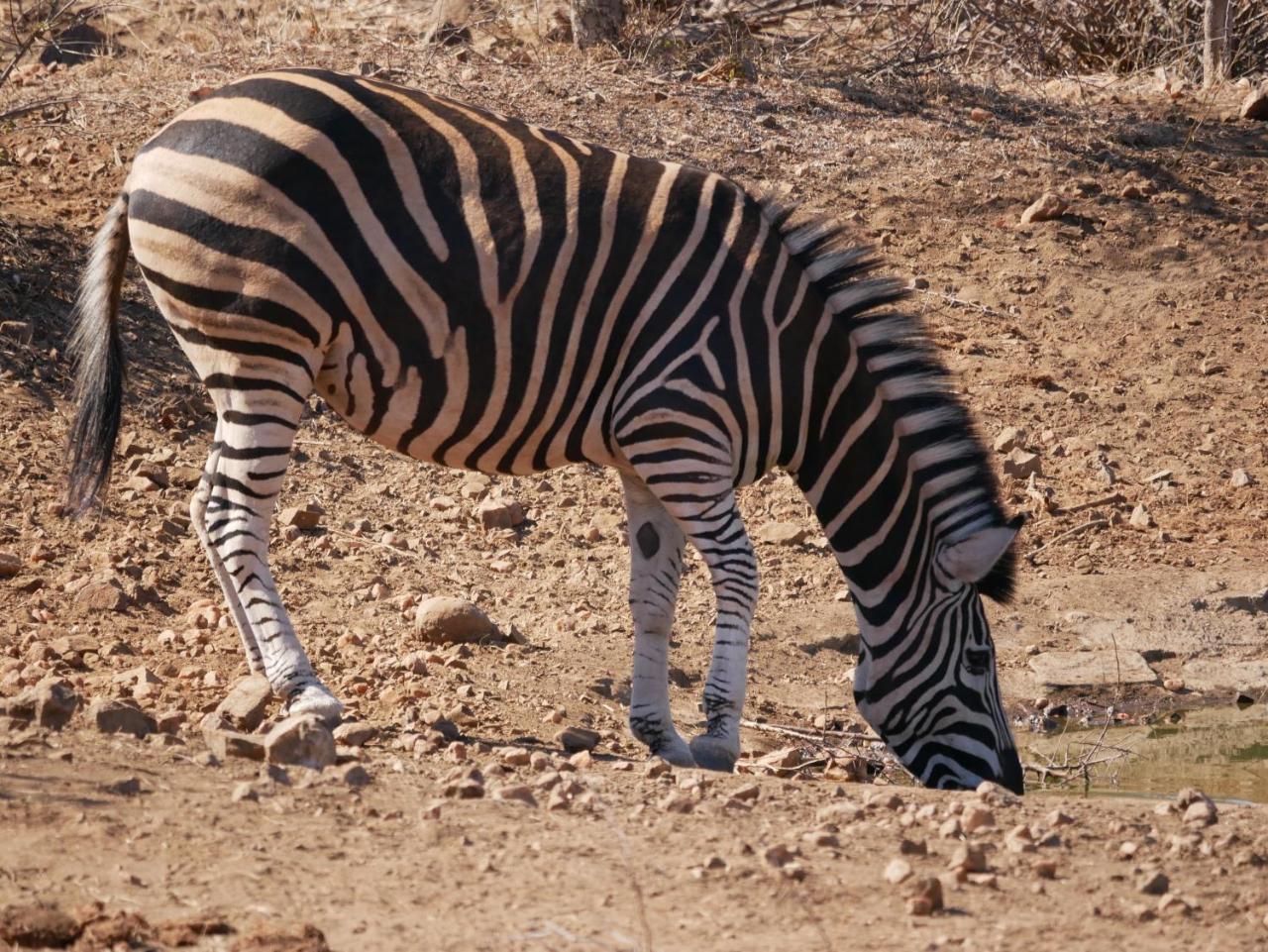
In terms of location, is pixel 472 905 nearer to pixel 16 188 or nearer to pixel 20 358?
pixel 20 358

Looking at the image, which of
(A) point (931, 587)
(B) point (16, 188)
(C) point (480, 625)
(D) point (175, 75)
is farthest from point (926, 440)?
(D) point (175, 75)

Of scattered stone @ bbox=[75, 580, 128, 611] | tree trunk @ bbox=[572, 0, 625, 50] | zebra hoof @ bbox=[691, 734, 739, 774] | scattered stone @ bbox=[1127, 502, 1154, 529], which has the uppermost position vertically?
tree trunk @ bbox=[572, 0, 625, 50]

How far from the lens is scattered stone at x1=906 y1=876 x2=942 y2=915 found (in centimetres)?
431

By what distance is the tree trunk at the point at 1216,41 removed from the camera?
14438 millimetres

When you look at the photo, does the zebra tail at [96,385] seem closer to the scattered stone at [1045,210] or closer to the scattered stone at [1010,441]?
the scattered stone at [1010,441]

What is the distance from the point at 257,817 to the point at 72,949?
39.1 inches

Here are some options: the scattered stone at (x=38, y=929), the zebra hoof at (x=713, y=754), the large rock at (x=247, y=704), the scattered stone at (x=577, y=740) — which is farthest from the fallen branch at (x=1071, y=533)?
the scattered stone at (x=38, y=929)

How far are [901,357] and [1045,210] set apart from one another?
6.20m

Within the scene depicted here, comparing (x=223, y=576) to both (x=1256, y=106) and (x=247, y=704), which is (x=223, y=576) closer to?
(x=247, y=704)

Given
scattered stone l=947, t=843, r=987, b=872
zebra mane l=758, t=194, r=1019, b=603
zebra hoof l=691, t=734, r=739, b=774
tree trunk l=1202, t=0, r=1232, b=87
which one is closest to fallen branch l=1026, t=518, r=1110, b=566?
zebra mane l=758, t=194, r=1019, b=603

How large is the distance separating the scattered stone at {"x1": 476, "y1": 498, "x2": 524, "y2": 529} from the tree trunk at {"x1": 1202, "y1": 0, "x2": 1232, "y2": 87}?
28.0ft

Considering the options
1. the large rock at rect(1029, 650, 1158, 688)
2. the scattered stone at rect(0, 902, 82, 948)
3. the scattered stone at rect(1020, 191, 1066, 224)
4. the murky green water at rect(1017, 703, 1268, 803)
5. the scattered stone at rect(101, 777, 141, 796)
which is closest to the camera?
the scattered stone at rect(0, 902, 82, 948)

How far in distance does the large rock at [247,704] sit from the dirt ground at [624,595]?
0.81ft

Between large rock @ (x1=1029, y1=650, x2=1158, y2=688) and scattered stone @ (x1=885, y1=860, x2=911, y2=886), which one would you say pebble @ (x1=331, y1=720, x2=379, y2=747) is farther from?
large rock @ (x1=1029, y1=650, x2=1158, y2=688)
